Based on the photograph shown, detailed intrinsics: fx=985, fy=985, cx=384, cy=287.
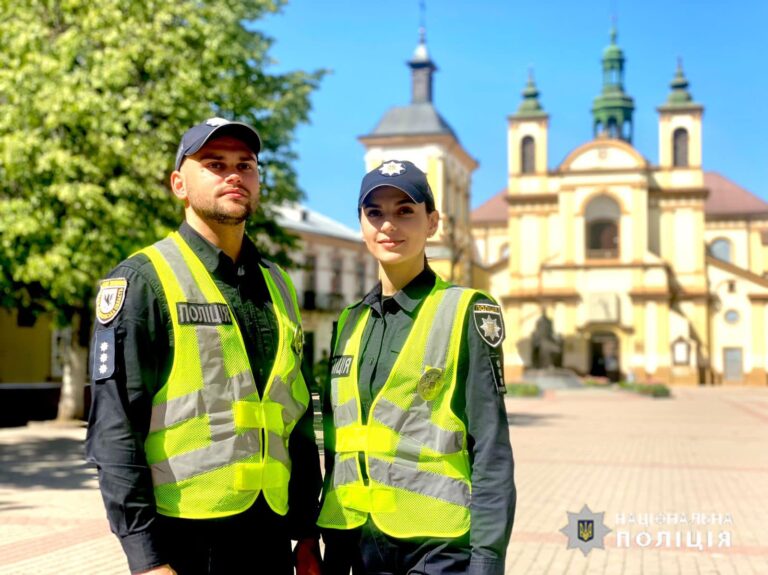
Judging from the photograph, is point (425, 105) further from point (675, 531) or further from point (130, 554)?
point (130, 554)

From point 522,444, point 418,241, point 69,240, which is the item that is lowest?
point 522,444

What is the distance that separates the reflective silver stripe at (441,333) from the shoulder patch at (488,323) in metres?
0.08

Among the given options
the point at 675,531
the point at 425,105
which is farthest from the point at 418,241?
the point at 425,105

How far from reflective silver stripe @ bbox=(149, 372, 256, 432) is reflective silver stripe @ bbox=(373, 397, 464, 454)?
0.44 meters

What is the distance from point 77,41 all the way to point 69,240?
3.63 m

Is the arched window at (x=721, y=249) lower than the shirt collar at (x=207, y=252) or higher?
higher

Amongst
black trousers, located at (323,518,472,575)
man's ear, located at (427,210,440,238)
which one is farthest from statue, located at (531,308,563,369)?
black trousers, located at (323,518,472,575)

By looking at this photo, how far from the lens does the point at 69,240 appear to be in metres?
16.2

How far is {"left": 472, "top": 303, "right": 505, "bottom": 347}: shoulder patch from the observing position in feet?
10.3

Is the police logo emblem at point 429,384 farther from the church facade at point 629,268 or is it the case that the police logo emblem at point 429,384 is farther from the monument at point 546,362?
the church facade at point 629,268

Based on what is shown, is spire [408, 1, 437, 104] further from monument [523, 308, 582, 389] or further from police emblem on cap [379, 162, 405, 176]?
police emblem on cap [379, 162, 405, 176]

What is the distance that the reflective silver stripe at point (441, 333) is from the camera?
124 inches

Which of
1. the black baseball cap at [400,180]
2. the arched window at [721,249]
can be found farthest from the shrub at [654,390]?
the black baseball cap at [400,180]

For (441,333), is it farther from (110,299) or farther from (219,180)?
(110,299)
